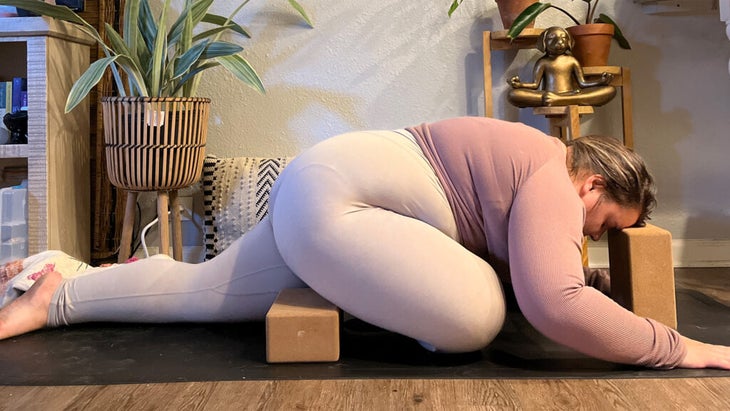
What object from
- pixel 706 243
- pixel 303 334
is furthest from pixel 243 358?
pixel 706 243

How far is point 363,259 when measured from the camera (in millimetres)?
1187

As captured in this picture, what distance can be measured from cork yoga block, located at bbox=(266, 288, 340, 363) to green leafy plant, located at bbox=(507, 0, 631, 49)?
1.27 meters

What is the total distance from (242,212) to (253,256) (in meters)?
0.85

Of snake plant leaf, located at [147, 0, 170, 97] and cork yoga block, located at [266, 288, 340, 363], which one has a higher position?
snake plant leaf, located at [147, 0, 170, 97]

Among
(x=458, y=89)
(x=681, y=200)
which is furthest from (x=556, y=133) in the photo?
(x=681, y=200)

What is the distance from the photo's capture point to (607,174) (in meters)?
1.24

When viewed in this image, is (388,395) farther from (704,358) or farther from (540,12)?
(540,12)

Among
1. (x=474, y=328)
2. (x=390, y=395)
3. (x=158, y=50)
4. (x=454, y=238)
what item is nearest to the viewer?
(x=390, y=395)

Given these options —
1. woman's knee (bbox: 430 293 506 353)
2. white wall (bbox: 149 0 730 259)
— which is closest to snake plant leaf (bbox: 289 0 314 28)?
white wall (bbox: 149 0 730 259)

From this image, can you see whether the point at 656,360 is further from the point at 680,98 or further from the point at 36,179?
the point at 36,179

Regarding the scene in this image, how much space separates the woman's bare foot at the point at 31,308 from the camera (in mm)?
1384

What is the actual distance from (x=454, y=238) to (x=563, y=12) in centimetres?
135

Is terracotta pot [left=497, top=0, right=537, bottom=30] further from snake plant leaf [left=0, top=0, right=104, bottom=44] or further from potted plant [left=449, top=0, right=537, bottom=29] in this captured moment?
snake plant leaf [left=0, top=0, right=104, bottom=44]

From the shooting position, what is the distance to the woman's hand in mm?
1139
